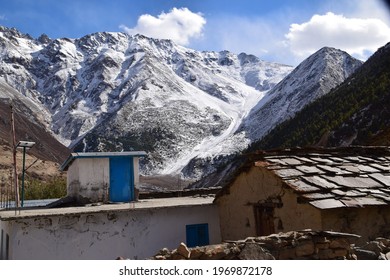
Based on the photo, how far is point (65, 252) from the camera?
11.7 m

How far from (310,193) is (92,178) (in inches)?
363

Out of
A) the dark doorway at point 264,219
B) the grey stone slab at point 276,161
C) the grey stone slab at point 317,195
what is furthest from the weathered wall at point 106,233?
the grey stone slab at point 317,195

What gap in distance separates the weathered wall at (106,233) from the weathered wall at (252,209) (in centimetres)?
131

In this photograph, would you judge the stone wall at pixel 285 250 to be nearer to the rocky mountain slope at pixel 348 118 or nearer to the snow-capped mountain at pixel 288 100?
the rocky mountain slope at pixel 348 118

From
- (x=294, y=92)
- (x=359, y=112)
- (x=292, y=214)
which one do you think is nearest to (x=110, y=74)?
(x=294, y=92)

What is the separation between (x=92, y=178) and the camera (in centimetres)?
1623

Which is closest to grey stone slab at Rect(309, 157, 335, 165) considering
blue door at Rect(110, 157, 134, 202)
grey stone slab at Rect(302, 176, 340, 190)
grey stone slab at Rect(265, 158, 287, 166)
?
grey stone slab at Rect(265, 158, 287, 166)

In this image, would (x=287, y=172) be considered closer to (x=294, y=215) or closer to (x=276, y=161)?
(x=276, y=161)

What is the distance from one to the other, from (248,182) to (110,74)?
16158cm

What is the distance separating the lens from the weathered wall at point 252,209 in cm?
950

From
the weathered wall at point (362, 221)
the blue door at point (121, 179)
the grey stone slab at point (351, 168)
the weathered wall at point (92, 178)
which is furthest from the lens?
the blue door at point (121, 179)

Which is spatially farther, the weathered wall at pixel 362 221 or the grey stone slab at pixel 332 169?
the grey stone slab at pixel 332 169

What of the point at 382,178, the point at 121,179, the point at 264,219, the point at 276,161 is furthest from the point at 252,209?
the point at 121,179
